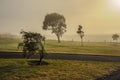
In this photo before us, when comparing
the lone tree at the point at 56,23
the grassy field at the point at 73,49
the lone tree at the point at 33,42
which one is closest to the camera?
the lone tree at the point at 33,42

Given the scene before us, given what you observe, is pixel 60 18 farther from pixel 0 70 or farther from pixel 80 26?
pixel 0 70

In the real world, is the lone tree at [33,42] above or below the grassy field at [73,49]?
above

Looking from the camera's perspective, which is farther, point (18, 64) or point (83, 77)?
point (18, 64)

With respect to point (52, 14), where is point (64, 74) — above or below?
below

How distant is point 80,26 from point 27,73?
95.2 m

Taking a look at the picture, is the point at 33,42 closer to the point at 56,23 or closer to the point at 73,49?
the point at 73,49

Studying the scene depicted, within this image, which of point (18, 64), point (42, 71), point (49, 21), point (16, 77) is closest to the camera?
point (16, 77)

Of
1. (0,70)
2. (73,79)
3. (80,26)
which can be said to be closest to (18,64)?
(0,70)

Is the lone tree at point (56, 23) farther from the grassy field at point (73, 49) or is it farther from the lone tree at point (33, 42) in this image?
the lone tree at point (33, 42)

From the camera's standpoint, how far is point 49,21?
15212cm

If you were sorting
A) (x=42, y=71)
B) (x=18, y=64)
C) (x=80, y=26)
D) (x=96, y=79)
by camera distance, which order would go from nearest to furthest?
(x=96, y=79), (x=42, y=71), (x=18, y=64), (x=80, y=26)

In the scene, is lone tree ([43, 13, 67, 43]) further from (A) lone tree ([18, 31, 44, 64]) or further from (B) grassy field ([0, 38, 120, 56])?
(A) lone tree ([18, 31, 44, 64])

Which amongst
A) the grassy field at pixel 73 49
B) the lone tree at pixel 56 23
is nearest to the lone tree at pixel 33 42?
the grassy field at pixel 73 49

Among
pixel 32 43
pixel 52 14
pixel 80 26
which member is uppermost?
pixel 52 14
